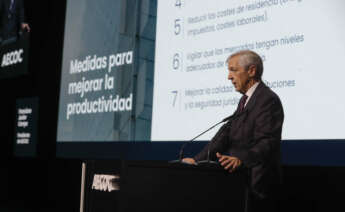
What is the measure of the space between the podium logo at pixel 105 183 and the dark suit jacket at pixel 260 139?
1.53ft

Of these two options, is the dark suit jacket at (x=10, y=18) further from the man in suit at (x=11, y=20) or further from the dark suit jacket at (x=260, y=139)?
the dark suit jacket at (x=260, y=139)

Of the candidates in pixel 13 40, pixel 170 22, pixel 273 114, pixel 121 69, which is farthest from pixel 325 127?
pixel 13 40

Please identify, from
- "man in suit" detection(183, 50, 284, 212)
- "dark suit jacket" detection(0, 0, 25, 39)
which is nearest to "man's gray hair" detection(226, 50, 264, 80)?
"man in suit" detection(183, 50, 284, 212)

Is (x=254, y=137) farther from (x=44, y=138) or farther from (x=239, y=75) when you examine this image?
(x=44, y=138)

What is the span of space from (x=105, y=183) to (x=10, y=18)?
4068 millimetres

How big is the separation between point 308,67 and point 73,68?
242 centimetres

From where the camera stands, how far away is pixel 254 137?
191cm

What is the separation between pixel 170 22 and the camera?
3439 millimetres

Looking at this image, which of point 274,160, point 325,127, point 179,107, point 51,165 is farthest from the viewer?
point 51,165

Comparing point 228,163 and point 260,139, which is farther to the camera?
point 260,139

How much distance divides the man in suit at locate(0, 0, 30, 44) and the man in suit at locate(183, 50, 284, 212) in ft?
12.1

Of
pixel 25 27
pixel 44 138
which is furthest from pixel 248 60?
pixel 25 27

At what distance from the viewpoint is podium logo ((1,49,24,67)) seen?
525 cm

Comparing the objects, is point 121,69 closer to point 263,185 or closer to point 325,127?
point 325,127
